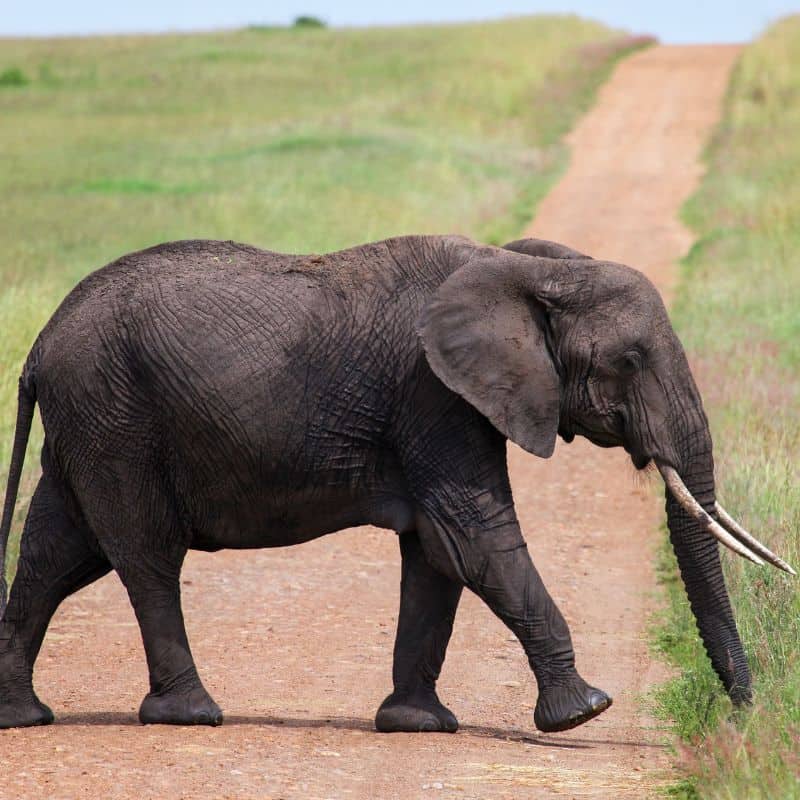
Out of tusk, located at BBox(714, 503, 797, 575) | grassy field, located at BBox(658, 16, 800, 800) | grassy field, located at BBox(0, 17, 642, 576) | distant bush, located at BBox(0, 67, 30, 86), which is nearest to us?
grassy field, located at BBox(658, 16, 800, 800)

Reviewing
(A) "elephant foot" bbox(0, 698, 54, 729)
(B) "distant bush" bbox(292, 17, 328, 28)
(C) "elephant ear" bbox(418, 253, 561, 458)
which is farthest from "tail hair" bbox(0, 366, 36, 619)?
(B) "distant bush" bbox(292, 17, 328, 28)

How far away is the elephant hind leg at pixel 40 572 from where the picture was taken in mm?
7398

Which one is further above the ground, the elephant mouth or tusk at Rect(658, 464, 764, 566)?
the elephant mouth

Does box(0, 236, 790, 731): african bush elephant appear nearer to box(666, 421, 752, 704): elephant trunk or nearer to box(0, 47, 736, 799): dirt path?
box(666, 421, 752, 704): elephant trunk

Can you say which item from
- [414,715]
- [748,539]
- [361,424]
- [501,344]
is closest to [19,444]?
[361,424]

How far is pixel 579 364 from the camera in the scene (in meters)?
6.78

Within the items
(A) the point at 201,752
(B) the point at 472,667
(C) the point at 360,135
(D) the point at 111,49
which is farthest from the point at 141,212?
(D) the point at 111,49

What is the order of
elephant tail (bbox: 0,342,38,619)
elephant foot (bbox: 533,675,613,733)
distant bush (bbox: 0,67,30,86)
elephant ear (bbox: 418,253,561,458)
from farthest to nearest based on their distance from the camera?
distant bush (bbox: 0,67,30,86)
elephant tail (bbox: 0,342,38,619)
elephant foot (bbox: 533,675,613,733)
elephant ear (bbox: 418,253,561,458)

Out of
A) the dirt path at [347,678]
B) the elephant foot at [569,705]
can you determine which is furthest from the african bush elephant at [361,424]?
the dirt path at [347,678]

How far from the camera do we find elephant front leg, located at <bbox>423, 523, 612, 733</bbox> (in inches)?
266

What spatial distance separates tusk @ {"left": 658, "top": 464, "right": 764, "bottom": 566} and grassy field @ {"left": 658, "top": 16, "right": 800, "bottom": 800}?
22.1 inches

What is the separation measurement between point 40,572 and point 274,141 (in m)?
26.2

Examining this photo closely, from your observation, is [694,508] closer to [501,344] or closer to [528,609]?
[528,609]

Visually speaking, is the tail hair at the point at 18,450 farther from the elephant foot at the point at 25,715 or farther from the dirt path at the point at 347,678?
the dirt path at the point at 347,678
